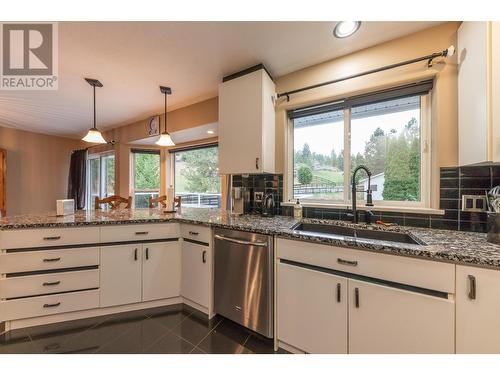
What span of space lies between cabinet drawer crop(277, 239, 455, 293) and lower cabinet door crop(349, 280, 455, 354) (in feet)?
0.22

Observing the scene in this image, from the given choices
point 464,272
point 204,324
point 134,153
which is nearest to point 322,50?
point 464,272

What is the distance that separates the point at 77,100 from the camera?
2891 mm

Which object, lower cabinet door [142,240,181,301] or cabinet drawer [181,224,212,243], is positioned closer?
cabinet drawer [181,224,212,243]

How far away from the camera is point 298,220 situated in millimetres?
1908

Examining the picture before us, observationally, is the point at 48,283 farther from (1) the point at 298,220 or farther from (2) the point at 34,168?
(2) the point at 34,168

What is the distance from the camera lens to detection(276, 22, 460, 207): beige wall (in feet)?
4.90

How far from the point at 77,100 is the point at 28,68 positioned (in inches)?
39.1

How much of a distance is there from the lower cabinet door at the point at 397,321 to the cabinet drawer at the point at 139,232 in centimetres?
157

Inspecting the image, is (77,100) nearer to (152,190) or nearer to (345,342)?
(152,190)

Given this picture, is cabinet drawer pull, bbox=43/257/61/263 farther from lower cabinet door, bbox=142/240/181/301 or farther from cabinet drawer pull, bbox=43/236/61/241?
lower cabinet door, bbox=142/240/181/301

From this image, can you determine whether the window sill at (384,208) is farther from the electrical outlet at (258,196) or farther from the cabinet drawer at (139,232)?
the cabinet drawer at (139,232)

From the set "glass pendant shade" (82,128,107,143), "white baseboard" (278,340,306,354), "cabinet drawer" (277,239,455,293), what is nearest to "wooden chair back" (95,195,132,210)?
"glass pendant shade" (82,128,107,143)

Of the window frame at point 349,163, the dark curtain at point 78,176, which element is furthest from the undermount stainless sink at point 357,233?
the dark curtain at point 78,176

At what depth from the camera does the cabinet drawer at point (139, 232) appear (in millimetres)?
1864
